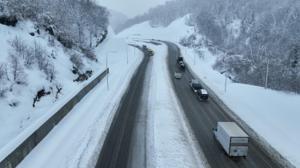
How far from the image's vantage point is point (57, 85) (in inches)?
1642

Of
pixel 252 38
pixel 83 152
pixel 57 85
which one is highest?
pixel 252 38

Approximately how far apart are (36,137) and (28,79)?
1250cm

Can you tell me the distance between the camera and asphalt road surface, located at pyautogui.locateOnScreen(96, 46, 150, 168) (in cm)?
2447

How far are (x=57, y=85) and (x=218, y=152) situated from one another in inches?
991

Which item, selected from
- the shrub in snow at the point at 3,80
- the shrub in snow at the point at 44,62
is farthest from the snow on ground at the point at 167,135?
the shrub in snow at the point at 3,80

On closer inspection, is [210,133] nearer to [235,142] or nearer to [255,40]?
[235,142]

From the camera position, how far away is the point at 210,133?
30.6 metres

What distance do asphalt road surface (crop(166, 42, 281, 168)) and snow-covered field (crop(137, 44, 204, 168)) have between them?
96cm

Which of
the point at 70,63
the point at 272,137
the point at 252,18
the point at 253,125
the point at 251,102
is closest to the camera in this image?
the point at 272,137

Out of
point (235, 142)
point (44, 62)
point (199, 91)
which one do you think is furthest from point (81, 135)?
point (199, 91)

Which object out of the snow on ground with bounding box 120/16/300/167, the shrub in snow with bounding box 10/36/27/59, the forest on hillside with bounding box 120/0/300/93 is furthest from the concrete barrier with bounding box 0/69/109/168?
the forest on hillside with bounding box 120/0/300/93

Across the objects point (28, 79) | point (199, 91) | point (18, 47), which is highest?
point (18, 47)

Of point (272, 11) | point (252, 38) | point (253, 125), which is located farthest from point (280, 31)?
point (253, 125)

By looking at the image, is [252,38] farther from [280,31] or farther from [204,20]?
[204,20]
